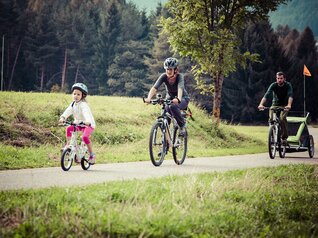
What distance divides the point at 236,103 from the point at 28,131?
40647mm

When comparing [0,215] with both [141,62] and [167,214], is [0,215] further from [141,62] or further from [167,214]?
[141,62]

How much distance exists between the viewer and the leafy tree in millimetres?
20891

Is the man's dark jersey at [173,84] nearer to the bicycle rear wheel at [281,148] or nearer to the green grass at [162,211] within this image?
the green grass at [162,211]

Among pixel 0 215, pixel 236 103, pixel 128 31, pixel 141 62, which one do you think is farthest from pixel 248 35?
pixel 0 215

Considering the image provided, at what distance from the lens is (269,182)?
7551 mm

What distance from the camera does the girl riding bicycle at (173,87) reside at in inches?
392

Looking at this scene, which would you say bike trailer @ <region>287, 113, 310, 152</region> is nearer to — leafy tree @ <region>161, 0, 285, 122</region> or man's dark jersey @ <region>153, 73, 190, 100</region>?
man's dark jersey @ <region>153, 73, 190, 100</region>

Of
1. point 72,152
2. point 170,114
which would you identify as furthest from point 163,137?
point 72,152

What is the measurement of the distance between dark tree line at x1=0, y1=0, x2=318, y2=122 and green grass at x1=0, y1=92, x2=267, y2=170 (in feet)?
99.1

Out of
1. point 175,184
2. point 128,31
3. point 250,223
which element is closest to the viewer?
point 250,223

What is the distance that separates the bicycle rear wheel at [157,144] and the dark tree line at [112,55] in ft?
141

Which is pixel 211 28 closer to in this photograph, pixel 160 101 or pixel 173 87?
pixel 173 87

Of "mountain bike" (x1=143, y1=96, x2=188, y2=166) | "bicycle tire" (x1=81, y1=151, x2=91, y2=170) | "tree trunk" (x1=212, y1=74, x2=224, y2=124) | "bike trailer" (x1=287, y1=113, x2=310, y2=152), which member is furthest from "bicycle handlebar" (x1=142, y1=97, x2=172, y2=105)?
"tree trunk" (x1=212, y1=74, x2=224, y2=124)

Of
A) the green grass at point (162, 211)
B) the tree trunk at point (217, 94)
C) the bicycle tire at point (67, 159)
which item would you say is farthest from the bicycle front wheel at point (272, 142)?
the tree trunk at point (217, 94)
